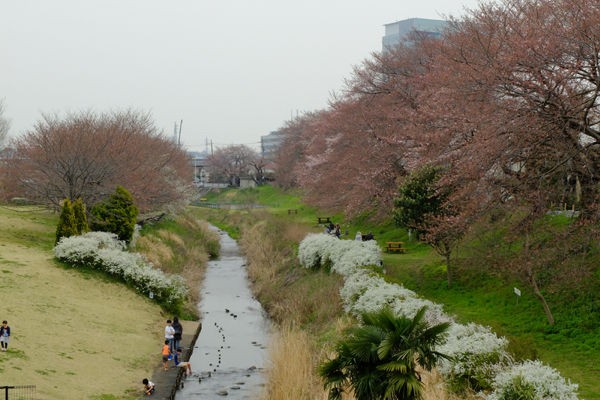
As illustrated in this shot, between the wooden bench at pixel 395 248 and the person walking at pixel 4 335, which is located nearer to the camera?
the person walking at pixel 4 335

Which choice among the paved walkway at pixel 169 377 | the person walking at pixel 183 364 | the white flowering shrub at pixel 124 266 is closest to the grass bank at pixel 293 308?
the paved walkway at pixel 169 377

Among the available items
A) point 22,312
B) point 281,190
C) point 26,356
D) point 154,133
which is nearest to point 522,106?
point 26,356

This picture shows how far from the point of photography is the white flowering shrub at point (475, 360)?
11.8 meters

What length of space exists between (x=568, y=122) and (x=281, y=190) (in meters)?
70.2

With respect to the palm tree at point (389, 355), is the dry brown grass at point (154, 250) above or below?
below

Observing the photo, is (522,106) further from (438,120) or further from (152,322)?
(152,322)

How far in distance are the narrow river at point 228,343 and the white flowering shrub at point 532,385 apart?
8.07 meters

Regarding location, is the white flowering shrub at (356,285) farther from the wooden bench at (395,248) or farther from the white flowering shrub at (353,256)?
the wooden bench at (395,248)

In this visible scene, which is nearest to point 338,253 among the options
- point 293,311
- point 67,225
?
point 293,311

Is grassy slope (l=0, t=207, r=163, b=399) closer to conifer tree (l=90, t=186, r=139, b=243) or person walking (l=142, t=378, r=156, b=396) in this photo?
person walking (l=142, t=378, r=156, b=396)

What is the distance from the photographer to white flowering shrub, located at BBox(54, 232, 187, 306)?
1024 inches

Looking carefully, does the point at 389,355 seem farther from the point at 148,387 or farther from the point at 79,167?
the point at 79,167

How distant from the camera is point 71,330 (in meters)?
19.7

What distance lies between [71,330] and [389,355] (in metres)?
13.9
